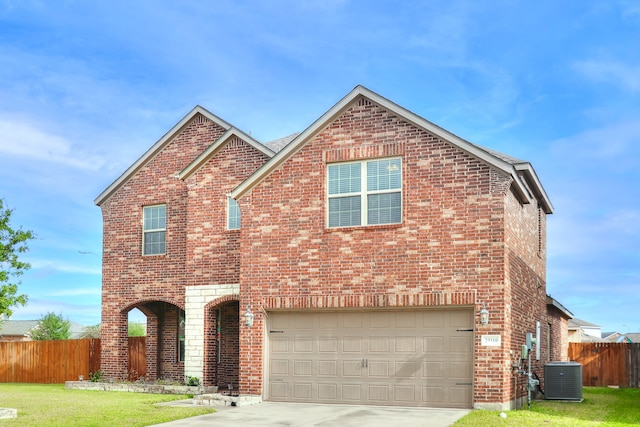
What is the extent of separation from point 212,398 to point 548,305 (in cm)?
1339

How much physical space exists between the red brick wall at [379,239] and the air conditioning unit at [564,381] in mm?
5038

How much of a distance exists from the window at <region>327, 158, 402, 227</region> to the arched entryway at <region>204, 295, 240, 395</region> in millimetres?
5278

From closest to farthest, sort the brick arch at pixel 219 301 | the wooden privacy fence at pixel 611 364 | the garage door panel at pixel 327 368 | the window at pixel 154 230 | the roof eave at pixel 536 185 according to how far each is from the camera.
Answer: the garage door panel at pixel 327 368 → the roof eave at pixel 536 185 → the brick arch at pixel 219 301 → the window at pixel 154 230 → the wooden privacy fence at pixel 611 364

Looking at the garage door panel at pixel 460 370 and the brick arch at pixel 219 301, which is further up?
the brick arch at pixel 219 301

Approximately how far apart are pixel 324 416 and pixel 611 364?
19626 millimetres

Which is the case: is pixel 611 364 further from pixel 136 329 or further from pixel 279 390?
pixel 136 329

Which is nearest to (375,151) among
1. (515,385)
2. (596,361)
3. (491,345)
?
(491,345)

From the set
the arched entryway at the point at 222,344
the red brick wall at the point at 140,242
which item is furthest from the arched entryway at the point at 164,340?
the arched entryway at the point at 222,344

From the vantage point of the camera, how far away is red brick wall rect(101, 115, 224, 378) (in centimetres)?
2505

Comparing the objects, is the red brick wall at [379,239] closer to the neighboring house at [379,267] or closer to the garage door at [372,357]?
the neighboring house at [379,267]

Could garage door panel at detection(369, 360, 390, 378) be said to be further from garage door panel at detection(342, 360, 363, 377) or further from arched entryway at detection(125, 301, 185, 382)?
arched entryway at detection(125, 301, 185, 382)

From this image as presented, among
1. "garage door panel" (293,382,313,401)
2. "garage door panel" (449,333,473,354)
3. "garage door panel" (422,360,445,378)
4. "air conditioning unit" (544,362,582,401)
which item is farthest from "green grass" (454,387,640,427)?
"garage door panel" (293,382,313,401)

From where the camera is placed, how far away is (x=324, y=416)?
642 inches

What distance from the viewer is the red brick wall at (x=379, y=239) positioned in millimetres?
17547
